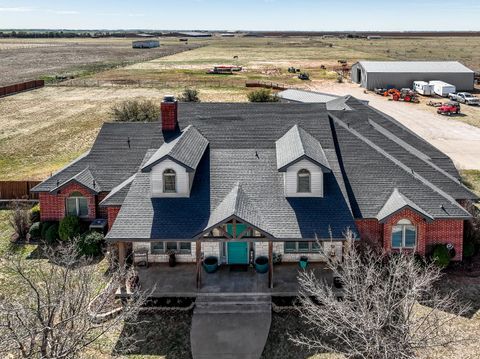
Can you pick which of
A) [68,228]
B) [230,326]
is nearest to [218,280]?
[230,326]

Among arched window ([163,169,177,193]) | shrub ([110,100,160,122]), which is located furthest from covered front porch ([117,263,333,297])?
shrub ([110,100,160,122])

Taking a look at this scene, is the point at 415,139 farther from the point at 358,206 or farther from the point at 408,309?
the point at 408,309

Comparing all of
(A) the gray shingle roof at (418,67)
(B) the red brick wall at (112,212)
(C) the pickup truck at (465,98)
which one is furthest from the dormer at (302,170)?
(A) the gray shingle roof at (418,67)

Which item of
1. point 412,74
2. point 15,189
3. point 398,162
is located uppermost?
point 412,74

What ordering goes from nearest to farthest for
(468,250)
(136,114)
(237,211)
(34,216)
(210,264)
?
(237,211), (210,264), (468,250), (34,216), (136,114)

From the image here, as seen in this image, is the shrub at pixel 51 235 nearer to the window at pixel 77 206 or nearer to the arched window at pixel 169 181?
the window at pixel 77 206

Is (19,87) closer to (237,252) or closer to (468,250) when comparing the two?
(237,252)

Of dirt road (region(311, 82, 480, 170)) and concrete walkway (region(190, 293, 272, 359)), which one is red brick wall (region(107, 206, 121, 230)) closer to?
concrete walkway (region(190, 293, 272, 359))
